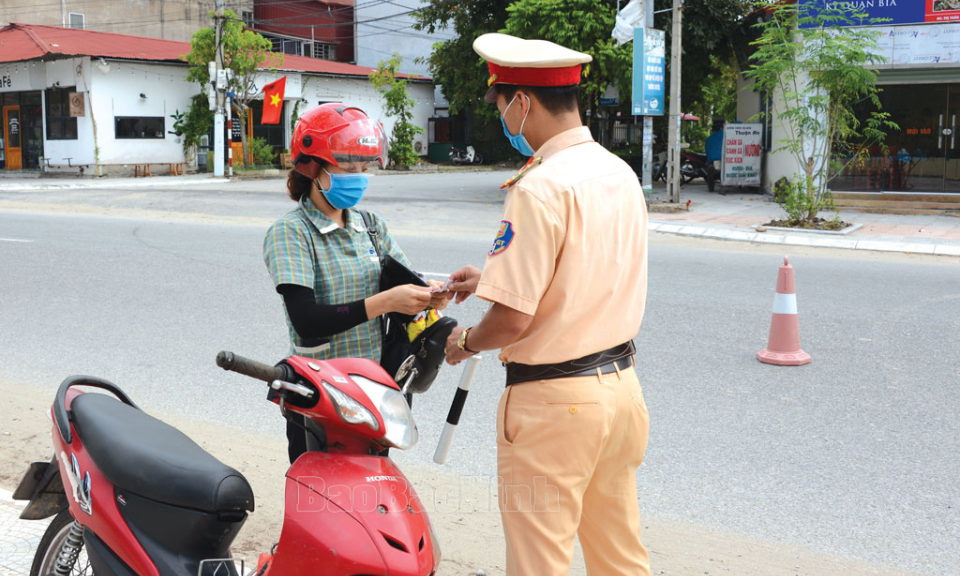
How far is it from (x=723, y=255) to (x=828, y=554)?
8403mm

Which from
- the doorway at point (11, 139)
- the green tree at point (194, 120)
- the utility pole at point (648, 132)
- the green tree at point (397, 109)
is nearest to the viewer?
the utility pole at point (648, 132)

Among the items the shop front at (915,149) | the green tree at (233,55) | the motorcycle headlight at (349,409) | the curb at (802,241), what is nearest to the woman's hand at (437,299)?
the motorcycle headlight at (349,409)

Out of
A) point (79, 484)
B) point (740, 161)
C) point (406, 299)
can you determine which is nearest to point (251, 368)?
point (406, 299)

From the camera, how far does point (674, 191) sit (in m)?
18.3

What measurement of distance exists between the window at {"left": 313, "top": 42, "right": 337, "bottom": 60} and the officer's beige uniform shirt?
45.8m

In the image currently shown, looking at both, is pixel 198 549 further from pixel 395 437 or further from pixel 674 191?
pixel 674 191

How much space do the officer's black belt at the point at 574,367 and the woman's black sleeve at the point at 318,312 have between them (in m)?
0.61

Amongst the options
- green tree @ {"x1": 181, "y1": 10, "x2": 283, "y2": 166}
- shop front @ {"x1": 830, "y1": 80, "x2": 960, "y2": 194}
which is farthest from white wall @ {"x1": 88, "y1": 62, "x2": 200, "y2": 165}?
shop front @ {"x1": 830, "y1": 80, "x2": 960, "y2": 194}

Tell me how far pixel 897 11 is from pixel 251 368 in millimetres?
18347

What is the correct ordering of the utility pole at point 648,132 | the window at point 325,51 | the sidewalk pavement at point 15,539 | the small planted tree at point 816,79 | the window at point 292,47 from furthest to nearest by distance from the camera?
the window at point 325,51, the window at point 292,47, the utility pole at point 648,132, the small planted tree at point 816,79, the sidewalk pavement at point 15,539

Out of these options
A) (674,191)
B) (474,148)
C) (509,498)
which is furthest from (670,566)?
(474,148)

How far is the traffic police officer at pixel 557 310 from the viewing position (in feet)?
7.50

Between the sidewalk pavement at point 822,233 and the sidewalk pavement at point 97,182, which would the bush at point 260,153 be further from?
the sidewalk pavement at point 822,233

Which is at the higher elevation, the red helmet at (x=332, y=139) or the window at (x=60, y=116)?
the window at (x=60, y=116)
